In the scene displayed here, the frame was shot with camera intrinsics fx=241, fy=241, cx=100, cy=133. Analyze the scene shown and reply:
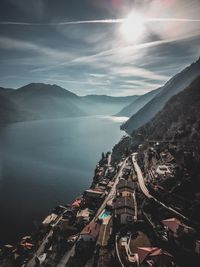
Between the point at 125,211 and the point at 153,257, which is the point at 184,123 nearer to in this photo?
the point at 125,211

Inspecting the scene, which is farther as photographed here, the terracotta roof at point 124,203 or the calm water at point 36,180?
the calm water at point 36,180

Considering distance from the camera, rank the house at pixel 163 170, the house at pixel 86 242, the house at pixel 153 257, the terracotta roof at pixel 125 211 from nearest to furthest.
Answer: the house at pixel 153 257
the house at pixel 86 242
the terracotta roof at pixel 125 211
the house at pixel 163 170

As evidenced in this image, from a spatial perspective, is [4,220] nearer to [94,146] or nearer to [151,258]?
[151,258]

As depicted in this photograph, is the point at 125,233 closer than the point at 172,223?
No

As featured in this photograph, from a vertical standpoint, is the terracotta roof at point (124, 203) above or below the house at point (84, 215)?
above

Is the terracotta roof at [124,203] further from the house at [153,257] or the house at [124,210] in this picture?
the house at [153,257]

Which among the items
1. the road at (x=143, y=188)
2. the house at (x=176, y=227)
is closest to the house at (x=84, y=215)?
the road at (x=143, y=188)

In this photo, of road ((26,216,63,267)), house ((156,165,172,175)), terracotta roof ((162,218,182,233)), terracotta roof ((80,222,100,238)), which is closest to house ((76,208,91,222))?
road ((26,216,63,267))

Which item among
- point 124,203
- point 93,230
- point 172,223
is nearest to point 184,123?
point 124,203

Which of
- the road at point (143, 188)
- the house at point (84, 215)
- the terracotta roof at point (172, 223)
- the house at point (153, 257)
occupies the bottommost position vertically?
the house at point (84, 215)
